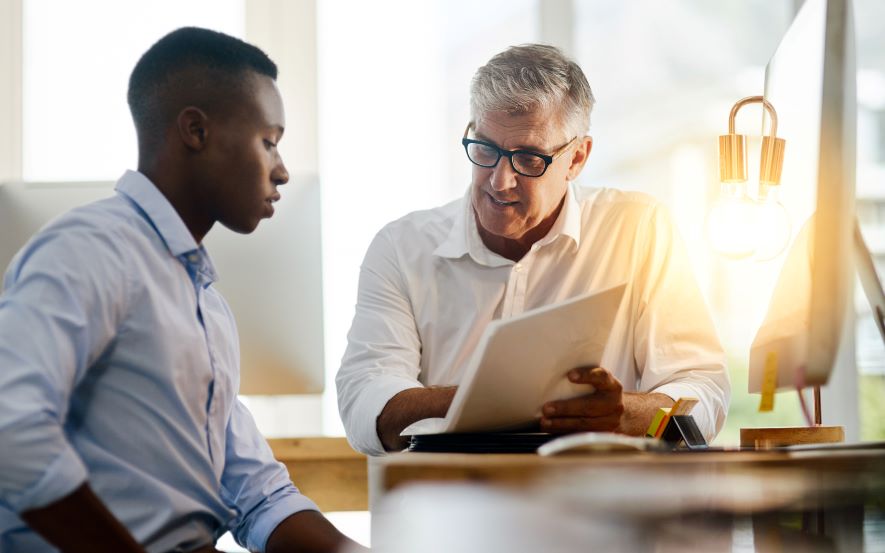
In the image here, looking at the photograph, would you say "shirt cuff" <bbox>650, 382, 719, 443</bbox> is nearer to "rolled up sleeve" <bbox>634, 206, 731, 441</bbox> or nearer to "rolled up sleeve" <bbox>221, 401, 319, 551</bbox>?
"rolled up sleeve" <bbox>634, 206, 731, 441</bbox>

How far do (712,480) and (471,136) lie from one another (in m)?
1.09

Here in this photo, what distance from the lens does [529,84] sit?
5.84ft

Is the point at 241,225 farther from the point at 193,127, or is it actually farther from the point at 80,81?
the point at 80,81

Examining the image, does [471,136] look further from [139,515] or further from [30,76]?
[30,76]

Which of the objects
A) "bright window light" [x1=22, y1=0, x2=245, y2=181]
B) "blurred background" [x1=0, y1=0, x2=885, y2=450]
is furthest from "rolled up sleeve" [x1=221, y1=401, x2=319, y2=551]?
"bright window light" [x1=22, y1=0, x2=245, y2=181]

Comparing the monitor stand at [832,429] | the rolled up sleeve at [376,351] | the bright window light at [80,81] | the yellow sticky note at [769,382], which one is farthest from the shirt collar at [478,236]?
the bright window light at [80,81]

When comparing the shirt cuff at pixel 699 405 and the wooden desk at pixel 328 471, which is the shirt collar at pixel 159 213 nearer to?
the shirt cuff at pixel 699 405

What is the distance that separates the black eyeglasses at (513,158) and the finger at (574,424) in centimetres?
63

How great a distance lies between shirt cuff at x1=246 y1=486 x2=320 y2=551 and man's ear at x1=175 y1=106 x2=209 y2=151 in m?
0.52

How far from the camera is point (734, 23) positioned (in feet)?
12.0

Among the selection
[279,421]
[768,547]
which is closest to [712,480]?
[768,547]

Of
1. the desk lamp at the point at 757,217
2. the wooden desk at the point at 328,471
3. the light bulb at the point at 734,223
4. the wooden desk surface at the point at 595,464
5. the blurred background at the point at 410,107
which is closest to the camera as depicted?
the wooden desk surface at the point at 595,464

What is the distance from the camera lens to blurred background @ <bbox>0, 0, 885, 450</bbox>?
3.43m

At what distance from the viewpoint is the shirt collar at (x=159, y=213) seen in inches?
47.4
